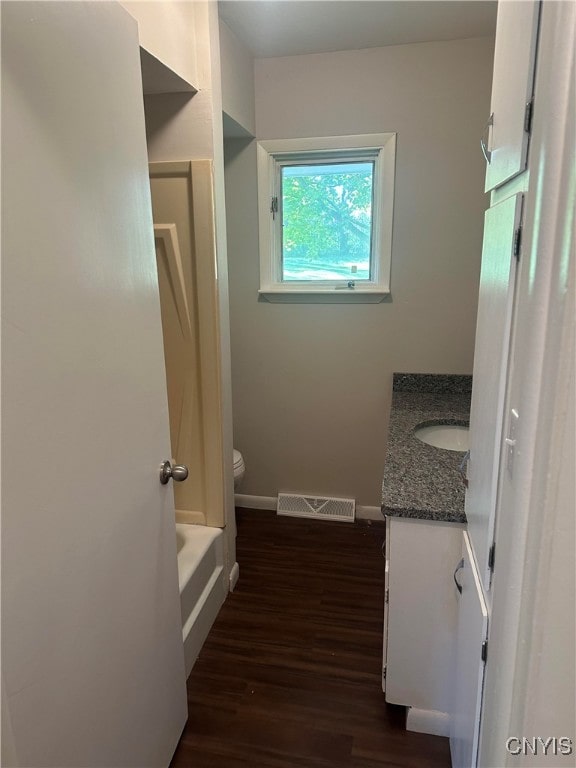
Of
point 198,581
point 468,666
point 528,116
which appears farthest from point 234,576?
point 528,116

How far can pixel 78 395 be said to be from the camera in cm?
95

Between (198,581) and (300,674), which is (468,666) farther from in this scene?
(198,581)

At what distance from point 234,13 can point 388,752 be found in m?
2.82

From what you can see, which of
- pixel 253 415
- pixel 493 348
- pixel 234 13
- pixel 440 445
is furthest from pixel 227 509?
pixel 234 13

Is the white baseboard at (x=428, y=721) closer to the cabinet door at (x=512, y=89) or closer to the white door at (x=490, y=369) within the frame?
the white door at (x=490, y=369)

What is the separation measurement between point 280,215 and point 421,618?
6.89 feet

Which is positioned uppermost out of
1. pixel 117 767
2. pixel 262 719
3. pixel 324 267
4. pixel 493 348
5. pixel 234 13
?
pixel 234 13

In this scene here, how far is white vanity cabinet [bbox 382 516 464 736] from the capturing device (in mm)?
1401

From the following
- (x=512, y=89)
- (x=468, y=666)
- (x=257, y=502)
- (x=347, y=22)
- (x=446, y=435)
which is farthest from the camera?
(x=257, y=502)

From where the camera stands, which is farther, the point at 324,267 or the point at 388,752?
the point at 324,267

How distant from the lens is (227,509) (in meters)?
2.21

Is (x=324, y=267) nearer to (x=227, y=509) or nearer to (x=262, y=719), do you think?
(x=227, y=509)

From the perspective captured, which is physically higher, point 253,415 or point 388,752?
point 253,415

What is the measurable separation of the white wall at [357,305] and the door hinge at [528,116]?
1781mm
